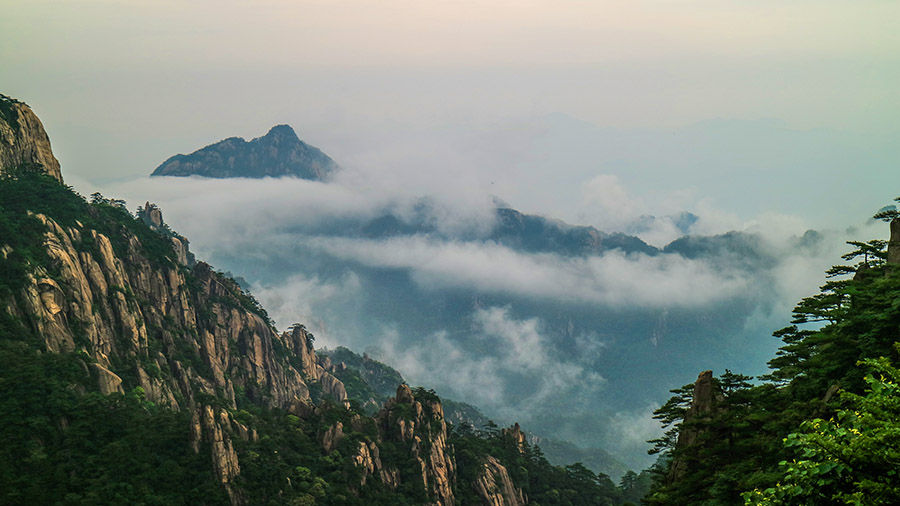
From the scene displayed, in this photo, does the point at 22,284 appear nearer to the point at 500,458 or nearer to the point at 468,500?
the point at 468,500

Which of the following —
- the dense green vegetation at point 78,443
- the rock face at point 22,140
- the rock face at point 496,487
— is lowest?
the dense green vegetation at point 78,443

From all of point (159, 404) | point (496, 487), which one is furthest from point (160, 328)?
point (496, 487)

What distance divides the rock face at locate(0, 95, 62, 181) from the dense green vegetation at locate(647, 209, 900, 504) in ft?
417

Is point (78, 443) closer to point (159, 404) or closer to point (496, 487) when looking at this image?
point (159, 404)

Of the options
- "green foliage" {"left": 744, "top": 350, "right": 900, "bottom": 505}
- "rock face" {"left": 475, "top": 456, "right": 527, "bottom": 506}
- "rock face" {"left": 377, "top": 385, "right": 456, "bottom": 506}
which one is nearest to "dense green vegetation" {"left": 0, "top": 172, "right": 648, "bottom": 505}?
"rock face" {"left": 377, "top": 385, "right": 456, "bottom": 506}

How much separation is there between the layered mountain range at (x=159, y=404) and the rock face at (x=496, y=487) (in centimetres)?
33

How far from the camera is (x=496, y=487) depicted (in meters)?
120

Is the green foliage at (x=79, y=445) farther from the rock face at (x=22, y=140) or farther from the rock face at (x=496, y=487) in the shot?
the rock face at (x=22, y=140)

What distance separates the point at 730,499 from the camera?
3425 cm

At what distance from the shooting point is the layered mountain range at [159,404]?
83500 mm

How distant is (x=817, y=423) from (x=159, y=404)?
4408 inches

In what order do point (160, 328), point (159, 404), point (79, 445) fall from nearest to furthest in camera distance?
point (79, 445), point (159, 404), point (160, 328)

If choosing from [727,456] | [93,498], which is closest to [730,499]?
[727,456]

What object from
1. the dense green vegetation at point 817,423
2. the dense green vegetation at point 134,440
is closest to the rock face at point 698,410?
the dense green vegetation at point 817,423
